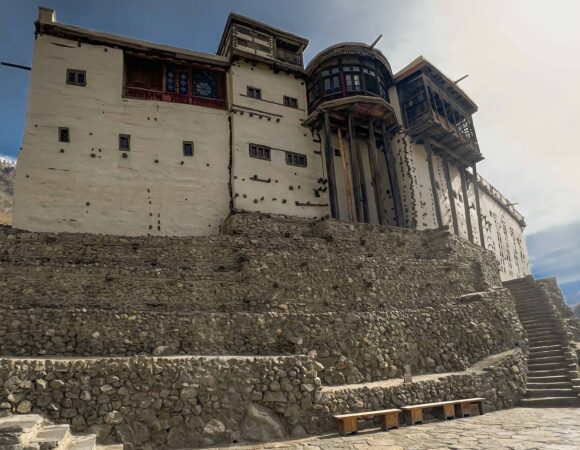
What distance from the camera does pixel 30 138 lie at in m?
19.9

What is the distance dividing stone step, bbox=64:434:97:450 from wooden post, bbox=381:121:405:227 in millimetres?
20950

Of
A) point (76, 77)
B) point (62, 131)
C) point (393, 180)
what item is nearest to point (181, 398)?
point (62, 131)

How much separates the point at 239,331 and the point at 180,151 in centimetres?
1248

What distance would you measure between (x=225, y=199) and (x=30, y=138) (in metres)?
9.73

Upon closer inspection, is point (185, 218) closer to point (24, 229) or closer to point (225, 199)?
point (225, 199)

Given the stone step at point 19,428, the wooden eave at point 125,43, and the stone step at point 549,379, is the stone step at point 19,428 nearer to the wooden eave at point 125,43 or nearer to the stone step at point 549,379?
the stone step at point 549,379

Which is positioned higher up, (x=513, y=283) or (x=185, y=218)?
(x=185, y=218)

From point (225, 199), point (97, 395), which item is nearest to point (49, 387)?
point (97, 395)

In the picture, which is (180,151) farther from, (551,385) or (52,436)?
(551,385)

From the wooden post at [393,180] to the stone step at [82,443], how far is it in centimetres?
2095

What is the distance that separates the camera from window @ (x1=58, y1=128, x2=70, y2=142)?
808 inches

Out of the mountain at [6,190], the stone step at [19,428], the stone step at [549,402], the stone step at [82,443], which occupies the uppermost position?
the mountain at [6,190]

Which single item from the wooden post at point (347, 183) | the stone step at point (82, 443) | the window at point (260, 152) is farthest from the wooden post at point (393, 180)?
the stone step at point (82, 443)

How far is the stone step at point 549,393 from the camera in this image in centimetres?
1485
